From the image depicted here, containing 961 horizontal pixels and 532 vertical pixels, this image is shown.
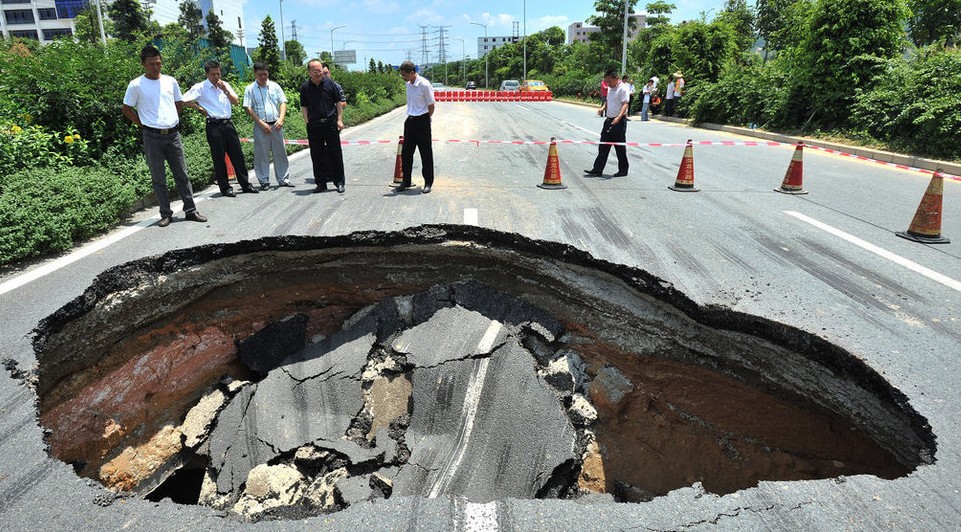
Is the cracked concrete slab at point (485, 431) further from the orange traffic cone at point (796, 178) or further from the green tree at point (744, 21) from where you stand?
the green tree at point (744, 21)

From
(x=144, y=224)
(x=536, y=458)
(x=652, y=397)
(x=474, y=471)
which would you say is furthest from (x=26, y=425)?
(x=652, y=397)

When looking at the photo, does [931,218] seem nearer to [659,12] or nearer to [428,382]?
[428,382]

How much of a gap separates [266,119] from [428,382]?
505 centimetres

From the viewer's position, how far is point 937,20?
60.4 ft

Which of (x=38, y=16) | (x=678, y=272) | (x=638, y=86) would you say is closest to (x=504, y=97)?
(x=638, y=86)

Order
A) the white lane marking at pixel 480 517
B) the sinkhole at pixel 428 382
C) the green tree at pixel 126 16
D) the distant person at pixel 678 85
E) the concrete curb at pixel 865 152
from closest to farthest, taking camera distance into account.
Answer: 1. the white lane marking at pixel 480 517
2. the sinkhole at pixel 428 382
3. the concrete curb at pixel 865 152
4. the distant person at pixel 678 85
5. the green tree at pixel 126 16

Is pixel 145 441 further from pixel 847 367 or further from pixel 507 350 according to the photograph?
pixel 847 367

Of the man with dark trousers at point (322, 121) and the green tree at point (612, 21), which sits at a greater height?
the green tree at point (612, 21)

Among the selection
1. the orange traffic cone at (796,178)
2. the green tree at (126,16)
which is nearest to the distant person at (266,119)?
the orange traffic cone at (796,178)

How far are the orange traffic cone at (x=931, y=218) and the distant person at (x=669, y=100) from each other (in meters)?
17.0

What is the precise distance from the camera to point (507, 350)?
Answer: 4395mm

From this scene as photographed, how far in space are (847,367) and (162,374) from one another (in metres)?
5.27

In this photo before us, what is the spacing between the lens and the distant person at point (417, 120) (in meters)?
6.72

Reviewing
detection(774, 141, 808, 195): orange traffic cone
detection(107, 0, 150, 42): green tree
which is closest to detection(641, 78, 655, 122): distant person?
detection(774, 141, 808, 195): orange traffic cone
